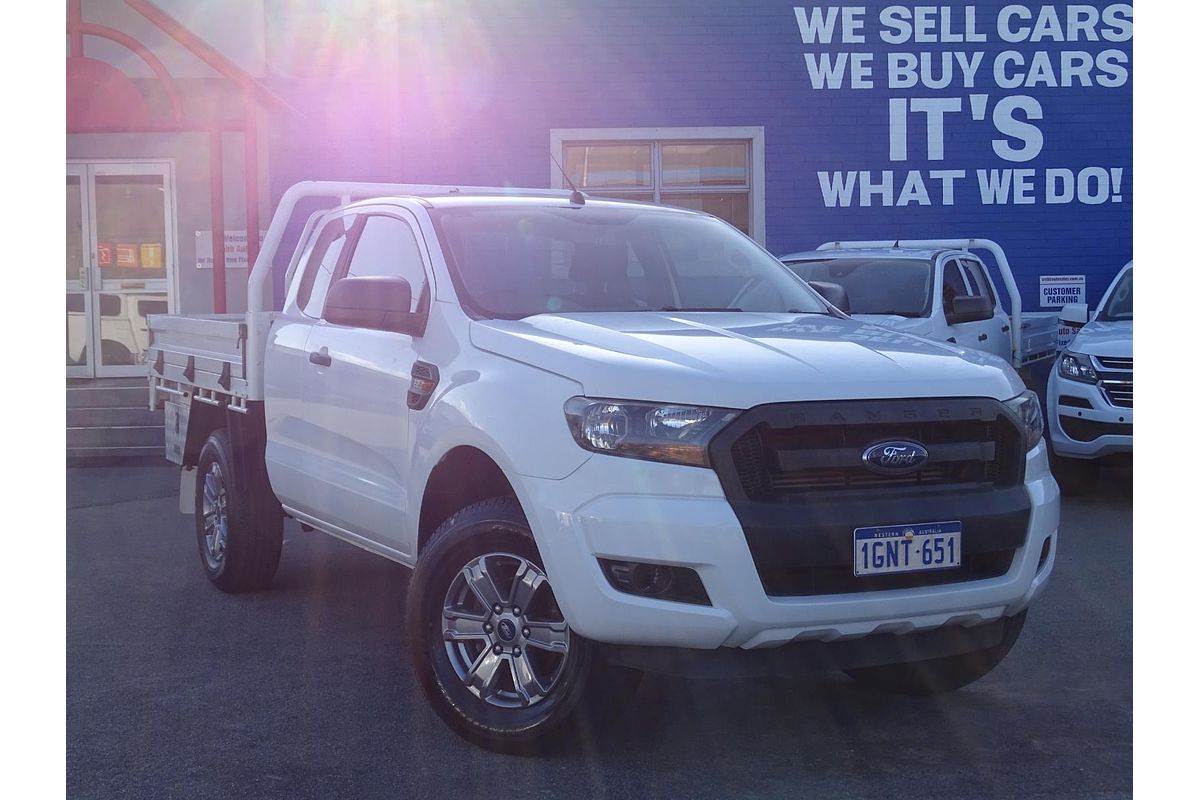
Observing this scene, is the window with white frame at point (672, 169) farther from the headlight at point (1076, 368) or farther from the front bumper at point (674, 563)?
the front bumper at point (674, 563)

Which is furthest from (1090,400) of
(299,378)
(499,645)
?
(499,645)

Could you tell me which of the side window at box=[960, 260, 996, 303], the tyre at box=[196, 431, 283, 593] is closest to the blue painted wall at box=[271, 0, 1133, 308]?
the side window at box=[960, 260, 996, 303]

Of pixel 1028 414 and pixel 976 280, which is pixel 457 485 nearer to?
pixel 1028 414

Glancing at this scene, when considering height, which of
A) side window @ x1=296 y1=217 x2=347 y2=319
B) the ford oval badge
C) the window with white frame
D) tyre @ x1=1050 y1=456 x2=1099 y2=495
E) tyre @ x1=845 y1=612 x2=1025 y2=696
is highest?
the window with white frame

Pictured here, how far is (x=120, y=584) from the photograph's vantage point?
7.00 meters

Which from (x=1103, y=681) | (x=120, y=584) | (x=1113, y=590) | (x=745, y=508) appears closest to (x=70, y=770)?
(x=745, y=508)

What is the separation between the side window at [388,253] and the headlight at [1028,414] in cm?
218

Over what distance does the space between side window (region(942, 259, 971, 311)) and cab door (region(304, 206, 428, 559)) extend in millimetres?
6320

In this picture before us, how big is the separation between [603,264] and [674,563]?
187cm

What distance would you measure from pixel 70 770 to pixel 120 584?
2.97m

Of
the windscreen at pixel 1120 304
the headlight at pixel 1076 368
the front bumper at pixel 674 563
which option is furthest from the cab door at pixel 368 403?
the windscreen at pixel 1120 304

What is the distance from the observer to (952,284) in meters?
11.1

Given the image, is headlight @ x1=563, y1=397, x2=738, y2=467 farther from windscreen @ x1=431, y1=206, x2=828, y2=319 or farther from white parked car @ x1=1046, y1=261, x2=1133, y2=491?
white parked car @ x1=1046, y1=261, x2=1133, y2=491

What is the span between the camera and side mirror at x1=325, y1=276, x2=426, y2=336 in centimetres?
480
